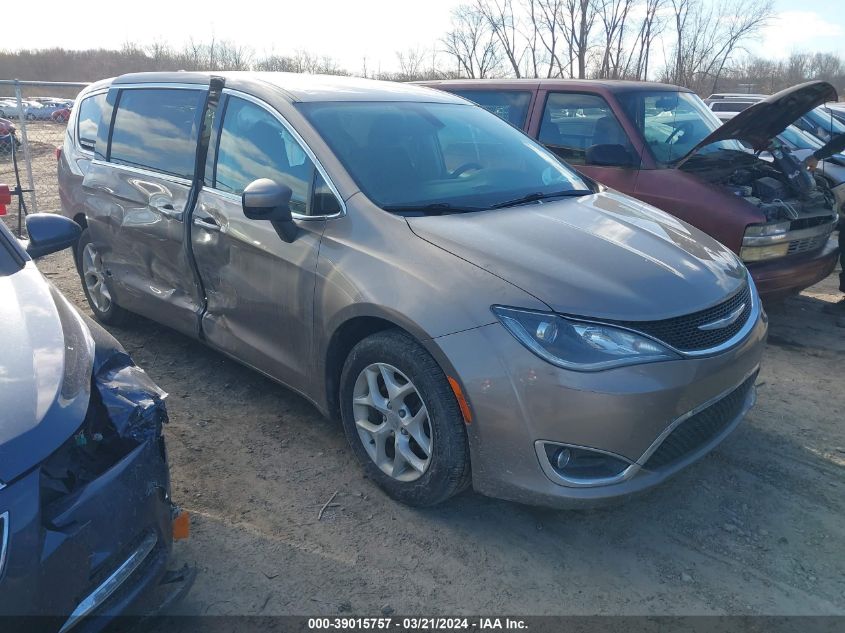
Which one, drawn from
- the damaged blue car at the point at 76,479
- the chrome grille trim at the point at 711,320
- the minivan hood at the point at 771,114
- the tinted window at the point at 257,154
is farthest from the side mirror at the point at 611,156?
the damaged blue car at the point at 76,479

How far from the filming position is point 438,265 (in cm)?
275

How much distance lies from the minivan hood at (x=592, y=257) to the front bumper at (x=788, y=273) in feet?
5.56

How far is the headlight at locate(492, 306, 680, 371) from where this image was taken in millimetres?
2455

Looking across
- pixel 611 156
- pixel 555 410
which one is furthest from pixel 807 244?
pixel 555 410

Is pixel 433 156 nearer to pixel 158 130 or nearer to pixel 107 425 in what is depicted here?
pixel 158 130

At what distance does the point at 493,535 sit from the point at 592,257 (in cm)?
124

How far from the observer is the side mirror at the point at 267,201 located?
300 centimetres

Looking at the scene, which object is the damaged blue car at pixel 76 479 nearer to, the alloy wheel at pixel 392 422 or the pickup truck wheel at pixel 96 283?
the alloy wheel at pixel 392 422

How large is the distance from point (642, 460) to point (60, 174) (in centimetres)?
466

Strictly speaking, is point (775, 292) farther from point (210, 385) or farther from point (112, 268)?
point (112, 268)

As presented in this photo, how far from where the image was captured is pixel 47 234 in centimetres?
309

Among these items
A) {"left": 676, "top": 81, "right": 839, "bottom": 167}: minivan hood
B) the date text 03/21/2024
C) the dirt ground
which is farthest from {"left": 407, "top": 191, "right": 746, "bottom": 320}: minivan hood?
{"left": 676, "top": 81, "right": 839, "bottom": 167}: minivan hood

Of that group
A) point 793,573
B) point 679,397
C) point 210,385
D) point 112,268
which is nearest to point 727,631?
point 793,573

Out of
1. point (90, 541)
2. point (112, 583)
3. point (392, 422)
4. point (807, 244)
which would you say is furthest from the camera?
point (807, 244)
